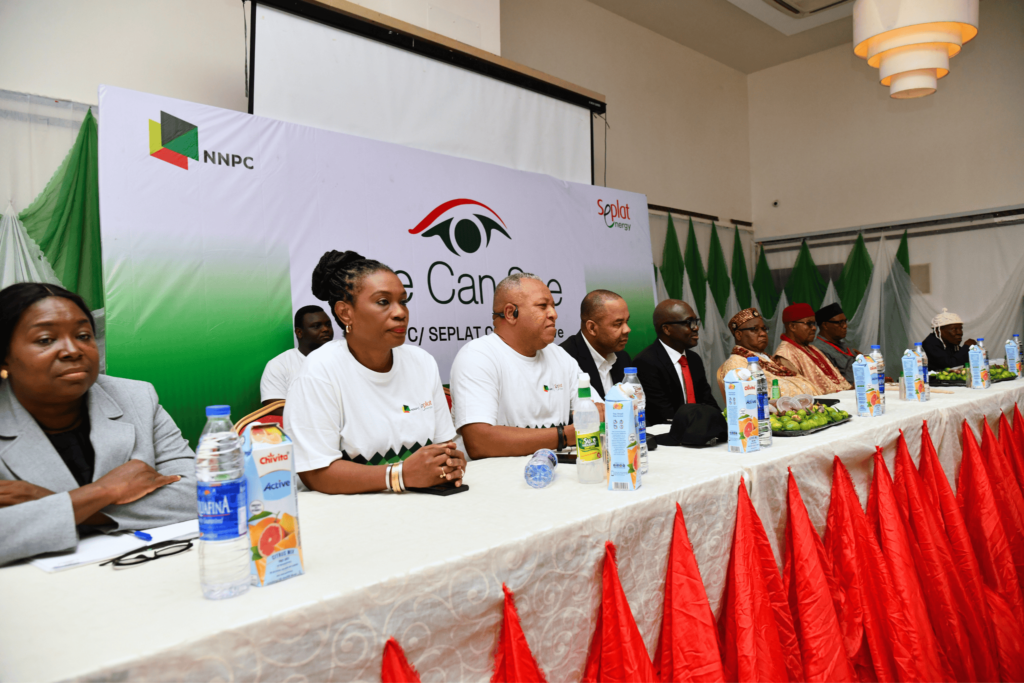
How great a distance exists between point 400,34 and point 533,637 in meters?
3.11

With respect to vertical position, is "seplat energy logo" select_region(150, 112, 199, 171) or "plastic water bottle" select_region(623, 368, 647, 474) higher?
"seplat energy logo" select_region(150, 112, 199, 171)

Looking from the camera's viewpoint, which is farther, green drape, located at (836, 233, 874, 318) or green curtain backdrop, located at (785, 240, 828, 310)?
green curtain backdrop, located at (785, 240, 828, 310)

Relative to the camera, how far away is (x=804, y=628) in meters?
1.49

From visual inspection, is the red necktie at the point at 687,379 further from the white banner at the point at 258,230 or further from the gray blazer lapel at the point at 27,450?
the gray blazer lapel at the point at 27,450

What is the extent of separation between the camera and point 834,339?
449 centimetres

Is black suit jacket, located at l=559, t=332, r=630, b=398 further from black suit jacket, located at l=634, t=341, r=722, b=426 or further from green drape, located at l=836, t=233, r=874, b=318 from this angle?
green drape, located at l=836, t=233, r=874, b=318

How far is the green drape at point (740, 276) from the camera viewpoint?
6773 millimetres

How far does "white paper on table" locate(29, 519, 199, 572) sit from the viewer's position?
104 cm

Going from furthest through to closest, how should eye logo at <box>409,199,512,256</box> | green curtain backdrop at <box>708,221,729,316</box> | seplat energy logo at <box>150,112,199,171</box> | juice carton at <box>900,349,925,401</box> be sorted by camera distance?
green curtain backdrop at <box>708,221,729,316</box>
eye logo at <box>409,199,512,256</box>
juice carton at <box>900,349,925,401</box>
seplat energy logo at <box>150,112,199,171</box>

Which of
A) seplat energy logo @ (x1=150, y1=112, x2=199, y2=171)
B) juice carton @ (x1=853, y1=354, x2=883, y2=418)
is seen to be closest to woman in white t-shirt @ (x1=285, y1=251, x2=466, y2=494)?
seplat energy logo @ (x1=150, y1=112, x2=199, y2=171)

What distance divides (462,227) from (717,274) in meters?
3.98

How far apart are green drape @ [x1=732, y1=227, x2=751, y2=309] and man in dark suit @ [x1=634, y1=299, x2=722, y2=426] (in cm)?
366

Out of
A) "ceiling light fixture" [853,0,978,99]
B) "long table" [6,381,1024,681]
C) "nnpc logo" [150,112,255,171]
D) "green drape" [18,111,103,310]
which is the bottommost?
"long table" [6,381,1024,681]

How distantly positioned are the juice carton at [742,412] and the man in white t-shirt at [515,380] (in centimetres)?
48
